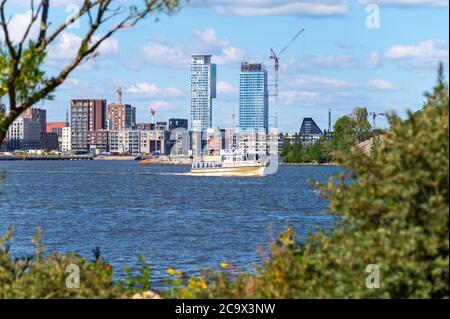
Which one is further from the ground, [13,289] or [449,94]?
[449,94]

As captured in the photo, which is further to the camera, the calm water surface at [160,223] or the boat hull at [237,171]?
the boat hull at [237,171]

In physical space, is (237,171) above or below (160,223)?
below

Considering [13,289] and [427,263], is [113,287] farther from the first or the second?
[427,263]

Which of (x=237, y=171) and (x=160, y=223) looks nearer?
(x=160, y=223)

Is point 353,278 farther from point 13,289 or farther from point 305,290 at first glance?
point 13,289

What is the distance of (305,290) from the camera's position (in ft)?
42.0

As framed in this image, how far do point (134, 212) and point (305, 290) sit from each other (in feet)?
203

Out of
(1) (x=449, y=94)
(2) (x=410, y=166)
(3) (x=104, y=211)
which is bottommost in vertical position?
(3) (x=104, y=211)

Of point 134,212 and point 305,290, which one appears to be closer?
point 305,290

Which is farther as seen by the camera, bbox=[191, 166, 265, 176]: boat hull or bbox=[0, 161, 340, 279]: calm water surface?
bbox=[191, 166, 265, 176]: boat hull

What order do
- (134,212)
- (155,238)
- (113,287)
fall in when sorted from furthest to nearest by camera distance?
(134,212)
(155,238)
(113,287)
